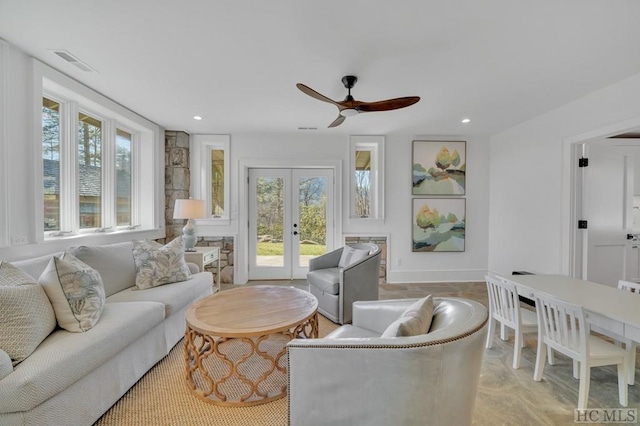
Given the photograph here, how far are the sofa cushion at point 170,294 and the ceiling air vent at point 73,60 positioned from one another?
2014 millimetres

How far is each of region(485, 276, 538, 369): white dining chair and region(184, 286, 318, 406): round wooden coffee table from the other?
1.53m

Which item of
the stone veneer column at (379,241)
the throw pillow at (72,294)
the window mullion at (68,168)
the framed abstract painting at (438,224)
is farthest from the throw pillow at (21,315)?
the framed abstract painting at (438,224)

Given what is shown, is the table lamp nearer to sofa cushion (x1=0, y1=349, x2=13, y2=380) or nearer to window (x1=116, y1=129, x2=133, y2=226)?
window (x1=116, y1=129, x2=133, y2=226)

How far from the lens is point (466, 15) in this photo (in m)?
1.76

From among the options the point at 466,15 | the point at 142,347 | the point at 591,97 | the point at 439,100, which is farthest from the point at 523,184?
the point at 142,347

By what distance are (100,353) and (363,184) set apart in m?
3.94

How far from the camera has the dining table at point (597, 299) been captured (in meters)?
1.56

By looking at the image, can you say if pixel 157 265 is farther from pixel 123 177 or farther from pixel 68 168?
pixel 123 177

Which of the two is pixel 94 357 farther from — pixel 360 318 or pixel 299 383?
pixel 360 318

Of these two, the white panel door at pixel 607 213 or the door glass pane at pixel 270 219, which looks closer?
the white panel door at pixel 607 213

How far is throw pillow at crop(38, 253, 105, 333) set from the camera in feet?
5.53

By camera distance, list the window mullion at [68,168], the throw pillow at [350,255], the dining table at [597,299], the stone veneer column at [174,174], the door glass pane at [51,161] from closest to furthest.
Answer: the dining table at [597,299], the door glass pane at [51,161], the window mullion at [68,168], the throw pillow at [350,255], the stone veneer column at [174,174]

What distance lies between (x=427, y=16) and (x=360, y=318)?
2030 millimetres

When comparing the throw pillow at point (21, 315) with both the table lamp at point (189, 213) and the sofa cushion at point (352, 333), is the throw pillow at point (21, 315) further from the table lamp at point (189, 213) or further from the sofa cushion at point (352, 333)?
the table lamp at point (189, 213)
